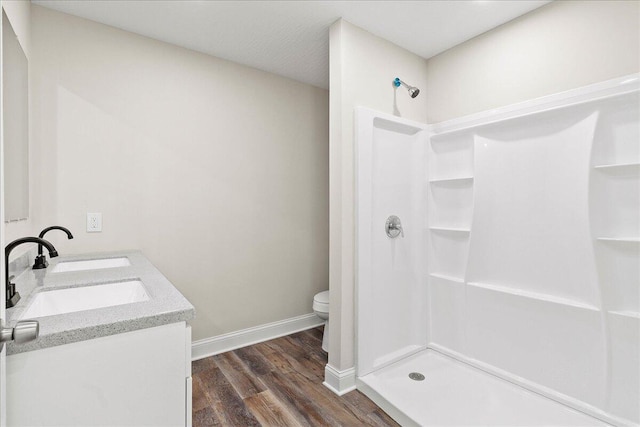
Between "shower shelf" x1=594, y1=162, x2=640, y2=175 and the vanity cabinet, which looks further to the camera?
"shower shelf" x1=594, y1=162, x2=640, y2=175

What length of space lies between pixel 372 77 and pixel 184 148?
1483 millimetres

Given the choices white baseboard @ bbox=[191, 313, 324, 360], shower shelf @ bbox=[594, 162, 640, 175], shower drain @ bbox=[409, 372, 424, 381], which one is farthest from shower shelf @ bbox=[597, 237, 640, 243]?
white baseboard @ bbox=[191, 313, 324, 360]

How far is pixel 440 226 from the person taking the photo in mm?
2555

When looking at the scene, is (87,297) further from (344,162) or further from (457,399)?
(457,399)

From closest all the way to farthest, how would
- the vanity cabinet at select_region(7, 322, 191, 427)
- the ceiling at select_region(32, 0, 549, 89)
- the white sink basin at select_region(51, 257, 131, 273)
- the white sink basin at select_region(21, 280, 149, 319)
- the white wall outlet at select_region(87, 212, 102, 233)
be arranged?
the vanity cabinet at select_region(7, 322, 191, 427) → the white sink basin at select_region(21, 280, 149, 319) → the white sink basin at select_region(51, 257, 131, 273) → the ceiling at select_region(32, 0, 549, 89) → the white wall outlet at select_region(87, 212, 102, 233)

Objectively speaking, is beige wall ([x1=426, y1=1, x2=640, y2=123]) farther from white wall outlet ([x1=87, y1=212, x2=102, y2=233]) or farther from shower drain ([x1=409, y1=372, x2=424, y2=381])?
white wall outlet ([x1=87, y1=212, x2=102, y2=233])

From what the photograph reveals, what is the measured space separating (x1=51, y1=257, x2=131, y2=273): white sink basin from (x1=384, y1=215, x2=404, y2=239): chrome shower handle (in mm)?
1666

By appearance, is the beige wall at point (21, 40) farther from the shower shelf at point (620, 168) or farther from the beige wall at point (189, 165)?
the shower shelf at point (620, 168)

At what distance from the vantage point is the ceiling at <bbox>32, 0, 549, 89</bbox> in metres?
2.02

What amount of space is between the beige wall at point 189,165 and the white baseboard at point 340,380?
0.95m

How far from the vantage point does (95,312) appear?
1.08 metres

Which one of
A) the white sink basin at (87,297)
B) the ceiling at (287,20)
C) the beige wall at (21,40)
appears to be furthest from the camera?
the ceiling at (287,20)

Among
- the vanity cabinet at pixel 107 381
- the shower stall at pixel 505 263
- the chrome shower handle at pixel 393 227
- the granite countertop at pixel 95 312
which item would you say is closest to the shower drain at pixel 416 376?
the shower stall at pixel 505 263

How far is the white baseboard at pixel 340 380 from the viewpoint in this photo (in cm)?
211
